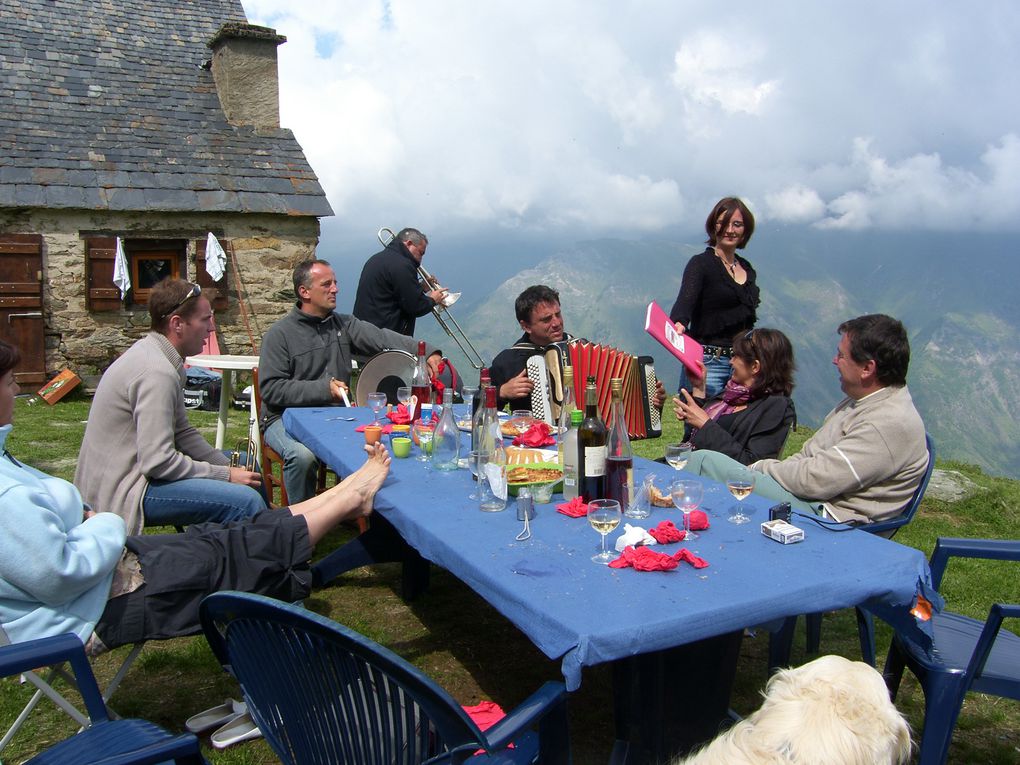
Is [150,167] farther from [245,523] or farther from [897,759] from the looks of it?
[897,759]

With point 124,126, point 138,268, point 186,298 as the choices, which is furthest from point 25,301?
point 186,298

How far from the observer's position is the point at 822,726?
1.31 meters

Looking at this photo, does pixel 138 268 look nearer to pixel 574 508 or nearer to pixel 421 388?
pixel 421 388

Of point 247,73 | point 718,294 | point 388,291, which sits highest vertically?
point 247,73

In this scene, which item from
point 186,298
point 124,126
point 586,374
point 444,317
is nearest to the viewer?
point 186,298

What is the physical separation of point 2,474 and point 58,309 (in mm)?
10956

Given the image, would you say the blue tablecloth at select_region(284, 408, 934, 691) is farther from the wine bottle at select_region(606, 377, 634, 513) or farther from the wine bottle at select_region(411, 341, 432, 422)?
the wine bottle at select_region(411, 341, 432, 422)

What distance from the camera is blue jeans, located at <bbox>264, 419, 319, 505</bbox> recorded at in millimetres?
4555

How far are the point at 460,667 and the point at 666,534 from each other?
161cm

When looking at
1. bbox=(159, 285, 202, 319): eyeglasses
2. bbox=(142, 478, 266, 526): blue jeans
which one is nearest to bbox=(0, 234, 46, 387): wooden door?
bbox=(159, 285, 202, 319): eyeglasses

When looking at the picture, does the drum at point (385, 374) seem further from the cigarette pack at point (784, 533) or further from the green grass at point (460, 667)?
the cigarette pack at point (784, 533)

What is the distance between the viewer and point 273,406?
4.97 m

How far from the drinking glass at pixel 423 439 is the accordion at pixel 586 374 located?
107 cm

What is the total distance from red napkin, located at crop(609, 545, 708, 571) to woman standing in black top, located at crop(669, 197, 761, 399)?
3083mm
